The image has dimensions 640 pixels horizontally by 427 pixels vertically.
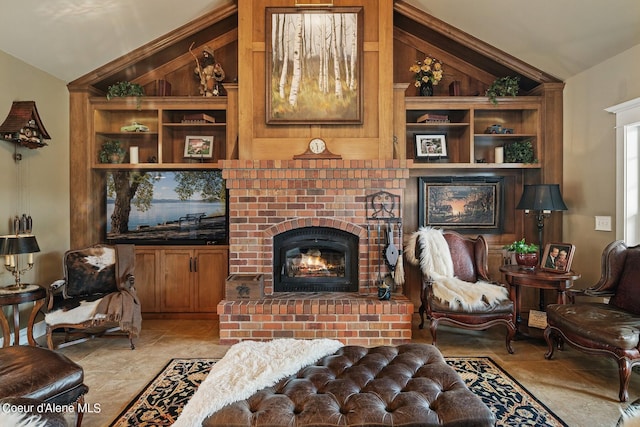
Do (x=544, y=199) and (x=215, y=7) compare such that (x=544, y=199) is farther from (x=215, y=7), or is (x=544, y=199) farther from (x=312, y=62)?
(x=215, y=7)

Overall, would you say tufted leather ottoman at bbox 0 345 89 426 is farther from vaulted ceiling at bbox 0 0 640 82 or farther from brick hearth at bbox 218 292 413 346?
vaulted ceiling at bbox 0 0 640 82

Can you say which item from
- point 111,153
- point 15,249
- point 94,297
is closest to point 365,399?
point 94,297

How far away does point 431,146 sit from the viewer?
14.9 ft

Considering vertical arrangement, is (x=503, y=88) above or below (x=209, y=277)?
above

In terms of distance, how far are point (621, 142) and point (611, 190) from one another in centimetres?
43

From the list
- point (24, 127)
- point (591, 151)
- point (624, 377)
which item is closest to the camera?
point (624, 377)

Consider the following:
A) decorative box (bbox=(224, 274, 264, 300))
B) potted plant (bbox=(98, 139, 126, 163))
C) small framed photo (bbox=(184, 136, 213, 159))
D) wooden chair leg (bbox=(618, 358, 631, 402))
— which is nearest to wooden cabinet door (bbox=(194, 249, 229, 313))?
decorative box (bbox=(224, 274, 264, 300))

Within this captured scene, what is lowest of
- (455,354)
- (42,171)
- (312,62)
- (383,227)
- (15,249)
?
(455,354)

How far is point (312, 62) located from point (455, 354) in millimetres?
3068

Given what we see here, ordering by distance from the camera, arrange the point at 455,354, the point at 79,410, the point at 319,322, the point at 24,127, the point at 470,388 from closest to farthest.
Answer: the point at 79,410
the point at 470,388
the point at 455,354
the point at 24,127
the point at 319,322

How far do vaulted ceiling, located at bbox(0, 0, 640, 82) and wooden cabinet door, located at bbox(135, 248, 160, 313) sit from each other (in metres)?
2.08

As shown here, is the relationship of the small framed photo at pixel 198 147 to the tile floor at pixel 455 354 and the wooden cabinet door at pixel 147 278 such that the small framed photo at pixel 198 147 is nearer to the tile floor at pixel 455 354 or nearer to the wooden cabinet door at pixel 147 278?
the wooden cabinet door at pixel 147 278

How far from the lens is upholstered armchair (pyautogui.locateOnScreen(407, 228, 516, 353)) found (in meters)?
3.39

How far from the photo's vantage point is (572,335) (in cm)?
288
